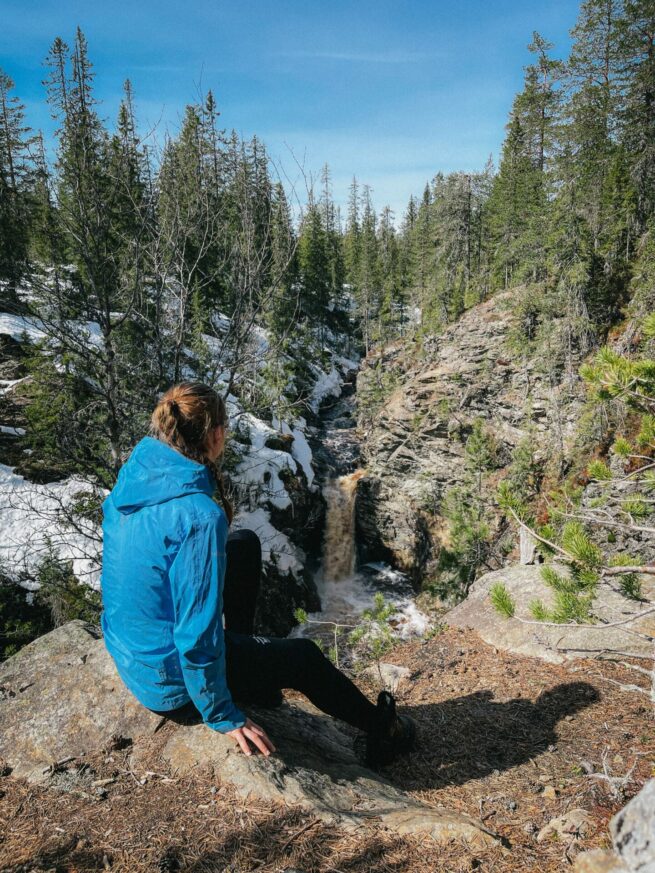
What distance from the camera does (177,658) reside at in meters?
2.38

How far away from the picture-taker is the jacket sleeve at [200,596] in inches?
85.7

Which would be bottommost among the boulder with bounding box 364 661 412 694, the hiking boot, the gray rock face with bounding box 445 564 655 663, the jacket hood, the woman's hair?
the boulder with bounding box 364 661 412 694

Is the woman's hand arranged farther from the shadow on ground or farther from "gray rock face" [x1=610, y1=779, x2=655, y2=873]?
"gray rock face" [x1=610, y1=779, x2=655, y2=873]

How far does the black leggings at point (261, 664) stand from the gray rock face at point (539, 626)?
213 centimetres

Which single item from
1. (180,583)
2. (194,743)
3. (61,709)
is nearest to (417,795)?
(194,743)

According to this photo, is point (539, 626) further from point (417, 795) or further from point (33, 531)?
point (33, 531)

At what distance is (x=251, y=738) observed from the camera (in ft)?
8.01

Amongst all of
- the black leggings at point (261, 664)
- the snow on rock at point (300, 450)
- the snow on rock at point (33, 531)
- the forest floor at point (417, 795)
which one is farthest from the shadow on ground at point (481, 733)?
the snow on rock at point (300, 450)

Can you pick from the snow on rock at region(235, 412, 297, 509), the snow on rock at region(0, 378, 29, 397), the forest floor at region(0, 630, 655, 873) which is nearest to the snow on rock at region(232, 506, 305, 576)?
the snow on rock at region(235, 412, 297, 509)

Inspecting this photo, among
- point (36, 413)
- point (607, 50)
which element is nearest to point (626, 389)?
point (36, 413)

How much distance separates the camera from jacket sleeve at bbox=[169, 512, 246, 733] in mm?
2178

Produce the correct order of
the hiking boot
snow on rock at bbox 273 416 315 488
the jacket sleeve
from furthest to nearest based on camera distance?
snow on rock at bbox 273 416 315 488 < the hiking boot < the jacket sleeve

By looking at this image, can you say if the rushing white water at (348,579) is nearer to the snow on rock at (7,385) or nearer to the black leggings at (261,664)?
the snow on rock at (7,385)

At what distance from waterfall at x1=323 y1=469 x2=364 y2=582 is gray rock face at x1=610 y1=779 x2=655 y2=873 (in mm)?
20888
